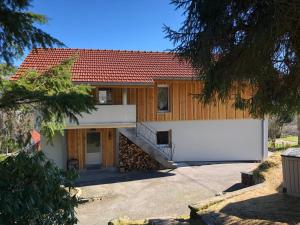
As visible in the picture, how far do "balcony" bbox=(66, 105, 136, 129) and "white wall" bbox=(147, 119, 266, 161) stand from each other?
2.49m

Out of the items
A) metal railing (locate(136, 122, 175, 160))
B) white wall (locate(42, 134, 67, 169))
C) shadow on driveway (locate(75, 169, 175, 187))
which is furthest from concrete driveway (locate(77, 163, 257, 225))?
white wall (locate(42, 134, 67, 169))

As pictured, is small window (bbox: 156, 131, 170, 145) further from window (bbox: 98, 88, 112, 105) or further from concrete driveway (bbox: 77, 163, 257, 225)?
window (bbox: 98, 88, 112, 105)

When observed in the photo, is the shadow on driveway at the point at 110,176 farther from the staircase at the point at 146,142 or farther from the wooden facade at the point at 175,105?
the wooden facade at the point at 175,105

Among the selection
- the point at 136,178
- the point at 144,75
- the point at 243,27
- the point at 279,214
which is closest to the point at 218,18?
the point at 243,27

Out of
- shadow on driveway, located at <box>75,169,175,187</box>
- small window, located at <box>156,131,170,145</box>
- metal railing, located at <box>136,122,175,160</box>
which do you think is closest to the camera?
shadow on driveway, located at <box>75,169,175,187</box>

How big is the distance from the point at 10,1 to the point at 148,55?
712 inches

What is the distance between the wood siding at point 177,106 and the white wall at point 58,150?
4.58 m

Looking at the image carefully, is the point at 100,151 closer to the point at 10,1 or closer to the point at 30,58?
the point at 30,58

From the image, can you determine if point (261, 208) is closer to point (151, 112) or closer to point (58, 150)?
point (151, 112)

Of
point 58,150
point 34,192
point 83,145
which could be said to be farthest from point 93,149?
point 34,192

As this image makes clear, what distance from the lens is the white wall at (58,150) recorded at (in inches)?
Result: 772

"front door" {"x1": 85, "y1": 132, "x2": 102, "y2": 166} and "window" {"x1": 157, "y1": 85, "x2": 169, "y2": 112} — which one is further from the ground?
"window" {"x1": 157, "y1": 85, "x2": 169, "y2": 112}

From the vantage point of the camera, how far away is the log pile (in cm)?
1977

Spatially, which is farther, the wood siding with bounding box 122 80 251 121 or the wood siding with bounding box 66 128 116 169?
the wood siding with bounding box 122 80 251 121
